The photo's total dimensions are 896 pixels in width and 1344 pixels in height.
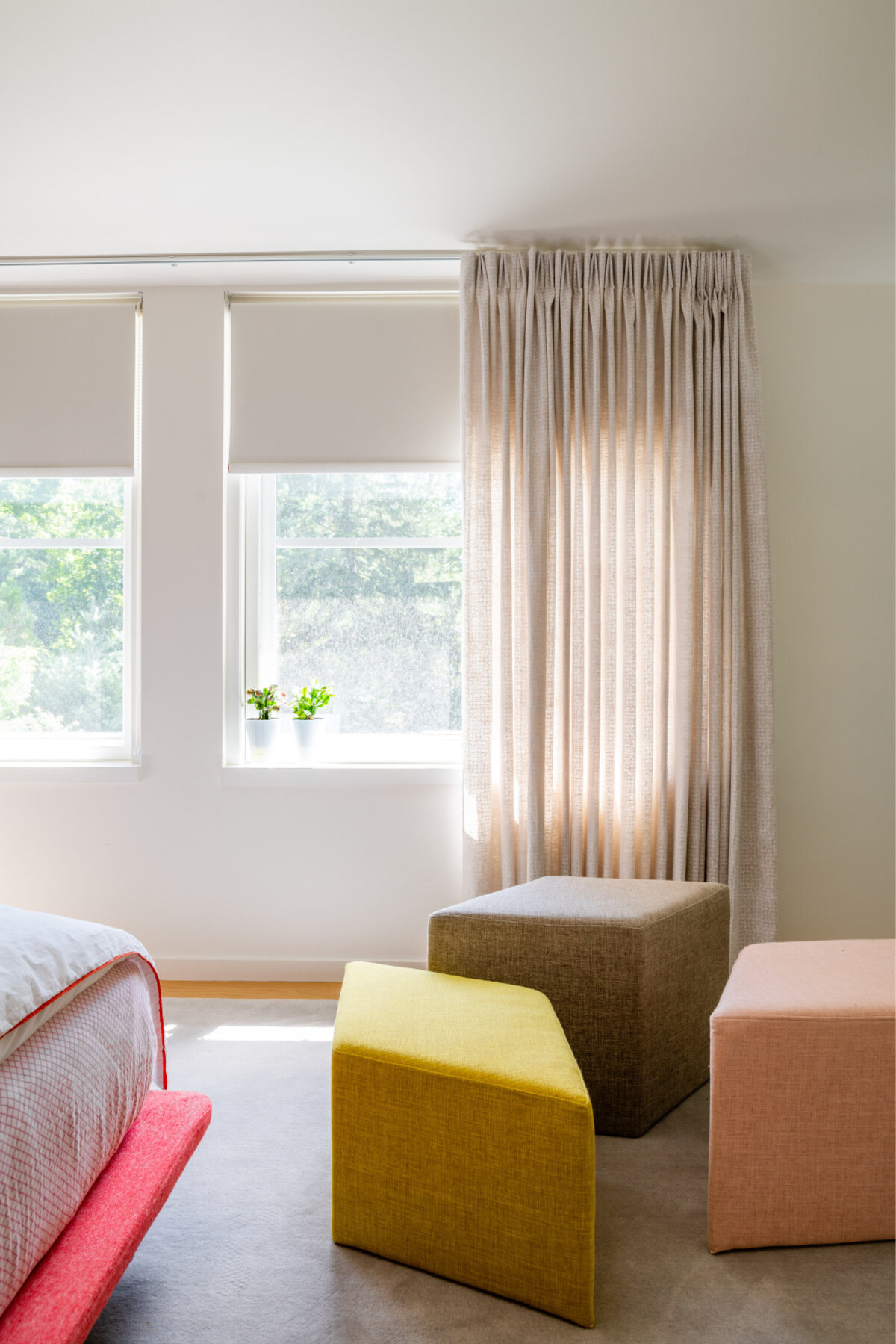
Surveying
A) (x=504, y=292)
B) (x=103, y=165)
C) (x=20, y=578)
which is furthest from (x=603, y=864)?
(x=103, y=165)

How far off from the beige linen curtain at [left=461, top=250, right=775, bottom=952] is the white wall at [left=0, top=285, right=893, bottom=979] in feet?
0.94

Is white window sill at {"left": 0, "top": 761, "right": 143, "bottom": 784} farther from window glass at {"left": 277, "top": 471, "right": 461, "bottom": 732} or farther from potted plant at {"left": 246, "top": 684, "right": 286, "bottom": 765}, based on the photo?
window glass at {"left": 277, "top": 471, "right": 461, "bottom": 732}

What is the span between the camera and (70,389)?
136 inches

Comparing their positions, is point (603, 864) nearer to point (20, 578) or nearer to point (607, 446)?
point (607, 446)

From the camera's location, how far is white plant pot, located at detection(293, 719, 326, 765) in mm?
3383

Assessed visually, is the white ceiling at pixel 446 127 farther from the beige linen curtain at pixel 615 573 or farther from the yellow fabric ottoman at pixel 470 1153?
the yellow fabric ottoman at pixel 470 1153

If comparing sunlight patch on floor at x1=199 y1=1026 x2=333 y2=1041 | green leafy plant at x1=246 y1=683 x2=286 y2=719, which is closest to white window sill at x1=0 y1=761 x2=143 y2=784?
green leafy plant at x1=246 y1=683 x2=286 y2=719

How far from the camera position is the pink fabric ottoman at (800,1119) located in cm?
164

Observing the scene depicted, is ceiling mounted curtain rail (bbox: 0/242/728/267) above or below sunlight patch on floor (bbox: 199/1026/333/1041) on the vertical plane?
above

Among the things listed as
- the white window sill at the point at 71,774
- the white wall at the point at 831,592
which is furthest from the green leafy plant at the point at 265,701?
the white wall at the point at 831,592

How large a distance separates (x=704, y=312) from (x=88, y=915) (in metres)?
3.08

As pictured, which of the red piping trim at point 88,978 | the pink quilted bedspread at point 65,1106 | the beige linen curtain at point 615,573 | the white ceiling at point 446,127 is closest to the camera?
the pink quilted bedspread at point 65,1106

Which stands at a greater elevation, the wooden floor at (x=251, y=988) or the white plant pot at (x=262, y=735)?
the white plant pot at (x=262, y=735)

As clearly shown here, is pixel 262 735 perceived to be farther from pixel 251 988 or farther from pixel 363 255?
pixel 363 255
